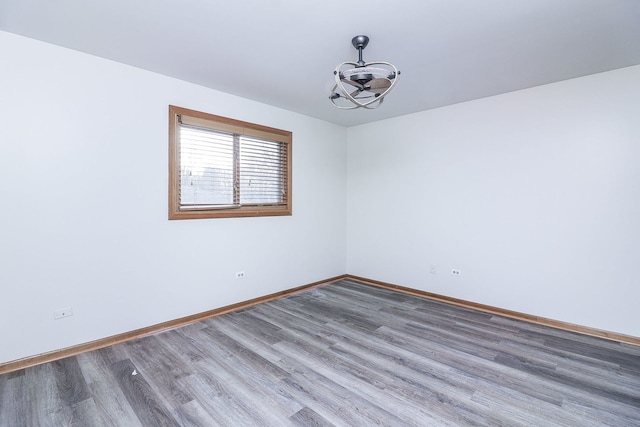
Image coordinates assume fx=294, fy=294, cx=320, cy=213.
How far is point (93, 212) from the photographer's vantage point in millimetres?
2729

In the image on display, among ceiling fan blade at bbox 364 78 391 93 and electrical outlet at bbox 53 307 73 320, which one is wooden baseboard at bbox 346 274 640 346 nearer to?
ceiling fan blade at bbox 364 78 391 93

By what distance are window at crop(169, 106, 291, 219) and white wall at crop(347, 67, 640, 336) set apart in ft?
5.51

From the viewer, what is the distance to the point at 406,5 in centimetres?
200

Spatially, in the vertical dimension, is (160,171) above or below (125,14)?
below

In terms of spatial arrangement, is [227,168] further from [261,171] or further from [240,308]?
[240,308]

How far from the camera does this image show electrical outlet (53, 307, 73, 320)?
2555mm

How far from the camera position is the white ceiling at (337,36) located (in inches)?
80.3

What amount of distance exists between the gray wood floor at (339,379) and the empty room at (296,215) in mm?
20

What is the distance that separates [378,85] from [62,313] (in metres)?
3.29

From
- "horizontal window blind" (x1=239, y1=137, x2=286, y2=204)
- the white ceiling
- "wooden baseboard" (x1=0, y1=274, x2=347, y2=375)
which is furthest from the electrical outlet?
the white ceiling

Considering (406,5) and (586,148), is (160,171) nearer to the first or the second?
(406,5)

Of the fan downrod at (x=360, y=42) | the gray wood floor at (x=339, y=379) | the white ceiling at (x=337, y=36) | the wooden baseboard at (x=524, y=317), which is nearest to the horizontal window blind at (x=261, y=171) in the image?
the white ceiling at (x=337, y=36)

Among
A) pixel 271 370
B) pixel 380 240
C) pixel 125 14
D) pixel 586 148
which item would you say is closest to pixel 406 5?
pixel 125 14

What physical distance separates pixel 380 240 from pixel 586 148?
277 cm
